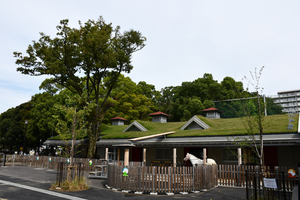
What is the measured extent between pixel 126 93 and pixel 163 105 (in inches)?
539

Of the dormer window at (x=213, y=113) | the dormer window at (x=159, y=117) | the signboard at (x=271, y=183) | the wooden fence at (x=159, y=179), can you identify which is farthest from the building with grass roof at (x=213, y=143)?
the dormer window at (x=213, y=113)

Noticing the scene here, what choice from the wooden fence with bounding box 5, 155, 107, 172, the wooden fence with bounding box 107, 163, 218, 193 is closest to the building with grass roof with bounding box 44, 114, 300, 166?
the wooden fence with bounding box 107, 163, 218, 193

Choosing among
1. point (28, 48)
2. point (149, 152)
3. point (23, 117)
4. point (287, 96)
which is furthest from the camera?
point (287, 96)

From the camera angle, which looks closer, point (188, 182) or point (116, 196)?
point (116, 196)

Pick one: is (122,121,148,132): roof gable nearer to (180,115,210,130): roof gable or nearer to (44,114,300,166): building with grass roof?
(44,114,300,166): building with grass roof

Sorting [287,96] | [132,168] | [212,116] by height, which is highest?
[287,96]

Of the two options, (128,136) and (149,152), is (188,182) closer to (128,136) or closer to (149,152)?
(149,152)

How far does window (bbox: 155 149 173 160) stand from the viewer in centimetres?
2392

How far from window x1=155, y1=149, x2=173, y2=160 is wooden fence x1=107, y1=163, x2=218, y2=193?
35.2 ft

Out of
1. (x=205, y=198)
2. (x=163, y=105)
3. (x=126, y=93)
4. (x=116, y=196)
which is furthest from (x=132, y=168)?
(x=163, y=105)

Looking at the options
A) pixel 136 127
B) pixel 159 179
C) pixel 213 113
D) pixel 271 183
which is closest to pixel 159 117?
pixel 136 127

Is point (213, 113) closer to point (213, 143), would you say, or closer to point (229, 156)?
point (229, 156)

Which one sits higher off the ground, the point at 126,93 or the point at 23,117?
the point at 126,93

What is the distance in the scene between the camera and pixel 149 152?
25.2m
